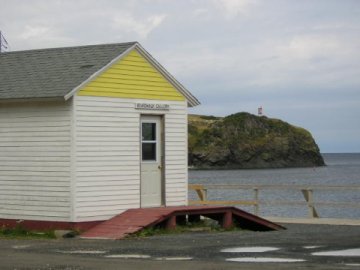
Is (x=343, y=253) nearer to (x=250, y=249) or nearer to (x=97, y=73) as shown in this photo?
(x=250, y=249)

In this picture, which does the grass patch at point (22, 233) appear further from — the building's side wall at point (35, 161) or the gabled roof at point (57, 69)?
the gabled roof at point (57, 69)

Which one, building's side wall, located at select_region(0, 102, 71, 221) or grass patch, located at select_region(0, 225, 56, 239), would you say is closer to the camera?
grass patch, located at select_region(0, 225, 56, 239)

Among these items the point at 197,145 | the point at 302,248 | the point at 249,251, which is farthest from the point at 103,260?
the point at 197,145

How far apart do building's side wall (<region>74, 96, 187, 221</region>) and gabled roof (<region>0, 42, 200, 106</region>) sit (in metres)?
0.63

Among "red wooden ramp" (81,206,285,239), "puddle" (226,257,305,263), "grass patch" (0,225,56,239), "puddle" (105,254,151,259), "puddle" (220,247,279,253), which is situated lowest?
"puddle" (105,254,151,259)

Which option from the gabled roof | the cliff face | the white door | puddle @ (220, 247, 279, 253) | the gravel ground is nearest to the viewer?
the gravel ground

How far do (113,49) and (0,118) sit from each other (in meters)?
3.30

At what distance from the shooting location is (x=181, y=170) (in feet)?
76.3

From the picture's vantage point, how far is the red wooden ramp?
1994 cm

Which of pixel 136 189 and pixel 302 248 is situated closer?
pixel 302 248

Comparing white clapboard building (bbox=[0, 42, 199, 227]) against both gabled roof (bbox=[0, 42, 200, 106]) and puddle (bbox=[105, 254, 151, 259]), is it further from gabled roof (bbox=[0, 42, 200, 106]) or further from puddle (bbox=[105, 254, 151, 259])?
puddle (bbox=[105, 254, 151, 259])

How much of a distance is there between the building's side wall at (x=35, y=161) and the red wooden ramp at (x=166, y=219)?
3.58 feet

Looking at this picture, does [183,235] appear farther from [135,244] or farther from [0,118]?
[0,118]

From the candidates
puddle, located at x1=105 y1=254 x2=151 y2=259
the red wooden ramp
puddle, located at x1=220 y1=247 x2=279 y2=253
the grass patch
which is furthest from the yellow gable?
puddle, located at x1=220 y1=247 x2=279 y2=253
